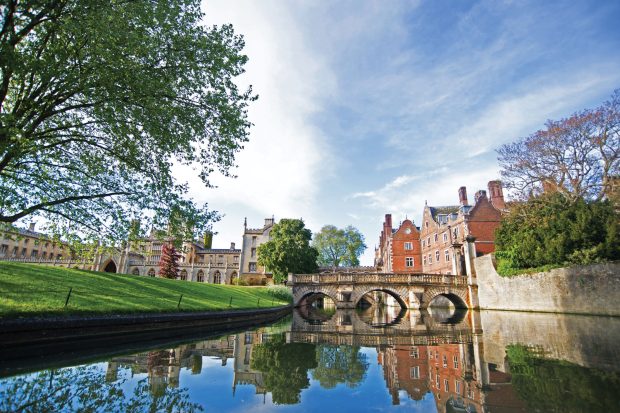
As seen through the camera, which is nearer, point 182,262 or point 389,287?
point 389,287

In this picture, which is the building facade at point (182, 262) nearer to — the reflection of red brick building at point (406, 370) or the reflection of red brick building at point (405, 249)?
the reflection of red brick building at point (405, 249)

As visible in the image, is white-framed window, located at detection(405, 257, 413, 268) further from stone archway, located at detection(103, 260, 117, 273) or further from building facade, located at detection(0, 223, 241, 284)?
stone archway, located at detection(103, 260, 117, 273)

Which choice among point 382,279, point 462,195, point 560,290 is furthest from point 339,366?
point 462,195

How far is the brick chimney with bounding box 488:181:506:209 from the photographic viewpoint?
1591 inches

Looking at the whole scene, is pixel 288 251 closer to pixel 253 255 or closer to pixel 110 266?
pixel 253 255

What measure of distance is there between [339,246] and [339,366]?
61.7m

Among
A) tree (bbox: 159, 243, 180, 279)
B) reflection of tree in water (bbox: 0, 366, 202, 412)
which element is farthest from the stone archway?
reflection of tree in water (bbox: 0, 366, 202, 412)

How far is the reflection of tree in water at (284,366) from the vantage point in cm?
559

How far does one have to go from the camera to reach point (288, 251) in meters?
41.9

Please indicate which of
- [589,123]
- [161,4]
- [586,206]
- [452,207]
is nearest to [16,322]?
[161,4]

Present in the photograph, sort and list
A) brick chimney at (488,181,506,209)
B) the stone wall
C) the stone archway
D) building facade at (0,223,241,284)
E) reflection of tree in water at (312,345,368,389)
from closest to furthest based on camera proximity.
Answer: reflection of tree in water at (312,345,368,389)
the stone wall
brick chimney at (488,181,506,209)
building facade at (0,223,241,284)
the stone archway

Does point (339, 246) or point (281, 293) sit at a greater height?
point (339, 246)

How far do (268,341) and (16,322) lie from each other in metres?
7.08

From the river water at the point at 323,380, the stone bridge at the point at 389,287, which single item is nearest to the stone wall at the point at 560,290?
the stone bridge at the point at 389,287
